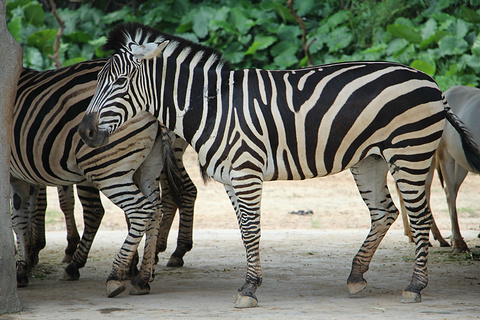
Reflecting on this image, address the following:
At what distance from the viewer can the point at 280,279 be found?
5.80 m

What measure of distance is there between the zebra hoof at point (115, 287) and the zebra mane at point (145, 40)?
2055 mm

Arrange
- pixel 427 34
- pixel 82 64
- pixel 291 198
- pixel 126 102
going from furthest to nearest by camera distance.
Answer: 1. pixel 427 34
2. pixel 291 198
3. pixel 82 64
4. pixel 126 102

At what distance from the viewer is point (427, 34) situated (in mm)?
15305

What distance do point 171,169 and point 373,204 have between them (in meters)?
2.07

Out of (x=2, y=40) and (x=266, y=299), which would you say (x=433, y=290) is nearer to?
(x=266, y=299)

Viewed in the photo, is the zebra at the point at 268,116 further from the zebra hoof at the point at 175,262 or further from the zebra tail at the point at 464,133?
the zebra hoof at the point at 175,262

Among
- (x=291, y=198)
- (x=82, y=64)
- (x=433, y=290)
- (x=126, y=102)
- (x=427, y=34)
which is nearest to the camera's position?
(x=126, y=102)

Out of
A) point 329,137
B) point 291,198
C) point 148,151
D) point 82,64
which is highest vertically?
point 82,64

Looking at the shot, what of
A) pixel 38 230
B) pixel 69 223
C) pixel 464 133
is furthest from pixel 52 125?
pixel 464 133

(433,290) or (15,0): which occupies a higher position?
(15,0)

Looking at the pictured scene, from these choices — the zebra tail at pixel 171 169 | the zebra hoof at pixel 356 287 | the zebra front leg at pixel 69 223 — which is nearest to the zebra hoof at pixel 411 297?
the zebra hoof at pixel 356 287

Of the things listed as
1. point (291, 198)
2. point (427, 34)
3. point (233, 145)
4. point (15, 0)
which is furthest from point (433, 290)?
point (15, 0)

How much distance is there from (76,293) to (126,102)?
1.83 m

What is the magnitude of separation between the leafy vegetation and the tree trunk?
470 inches
